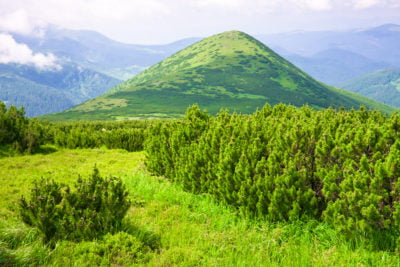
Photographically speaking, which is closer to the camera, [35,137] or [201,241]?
[201,241]

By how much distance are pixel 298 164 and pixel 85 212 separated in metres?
4.67

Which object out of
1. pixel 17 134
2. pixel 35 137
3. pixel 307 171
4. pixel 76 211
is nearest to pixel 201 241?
pixel 76 211

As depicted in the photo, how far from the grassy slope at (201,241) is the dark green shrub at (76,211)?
0.27 meters

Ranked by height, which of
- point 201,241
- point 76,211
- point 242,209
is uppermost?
point 76,211

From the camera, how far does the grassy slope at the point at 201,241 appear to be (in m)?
5.19

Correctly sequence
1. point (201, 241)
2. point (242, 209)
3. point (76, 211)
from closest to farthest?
point (76, 211) → point (201, 241) → point (242, 209)

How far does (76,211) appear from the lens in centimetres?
586

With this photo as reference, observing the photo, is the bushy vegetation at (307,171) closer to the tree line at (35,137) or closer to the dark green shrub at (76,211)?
the dark green shrub at (76,211)

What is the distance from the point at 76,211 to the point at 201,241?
8.12 feet

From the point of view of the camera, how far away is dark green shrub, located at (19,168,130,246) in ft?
18.7

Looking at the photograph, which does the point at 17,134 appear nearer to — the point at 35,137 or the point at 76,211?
the point at 35,137

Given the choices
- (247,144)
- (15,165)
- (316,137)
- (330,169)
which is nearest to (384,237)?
(330,169)

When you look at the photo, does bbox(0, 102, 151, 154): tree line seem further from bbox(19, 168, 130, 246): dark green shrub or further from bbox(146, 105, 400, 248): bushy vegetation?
bbox(19, 168, 130, 246): dark green shrub

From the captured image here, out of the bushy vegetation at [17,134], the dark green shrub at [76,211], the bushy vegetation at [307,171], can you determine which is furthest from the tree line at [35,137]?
the dark green shrub at [76,211]
